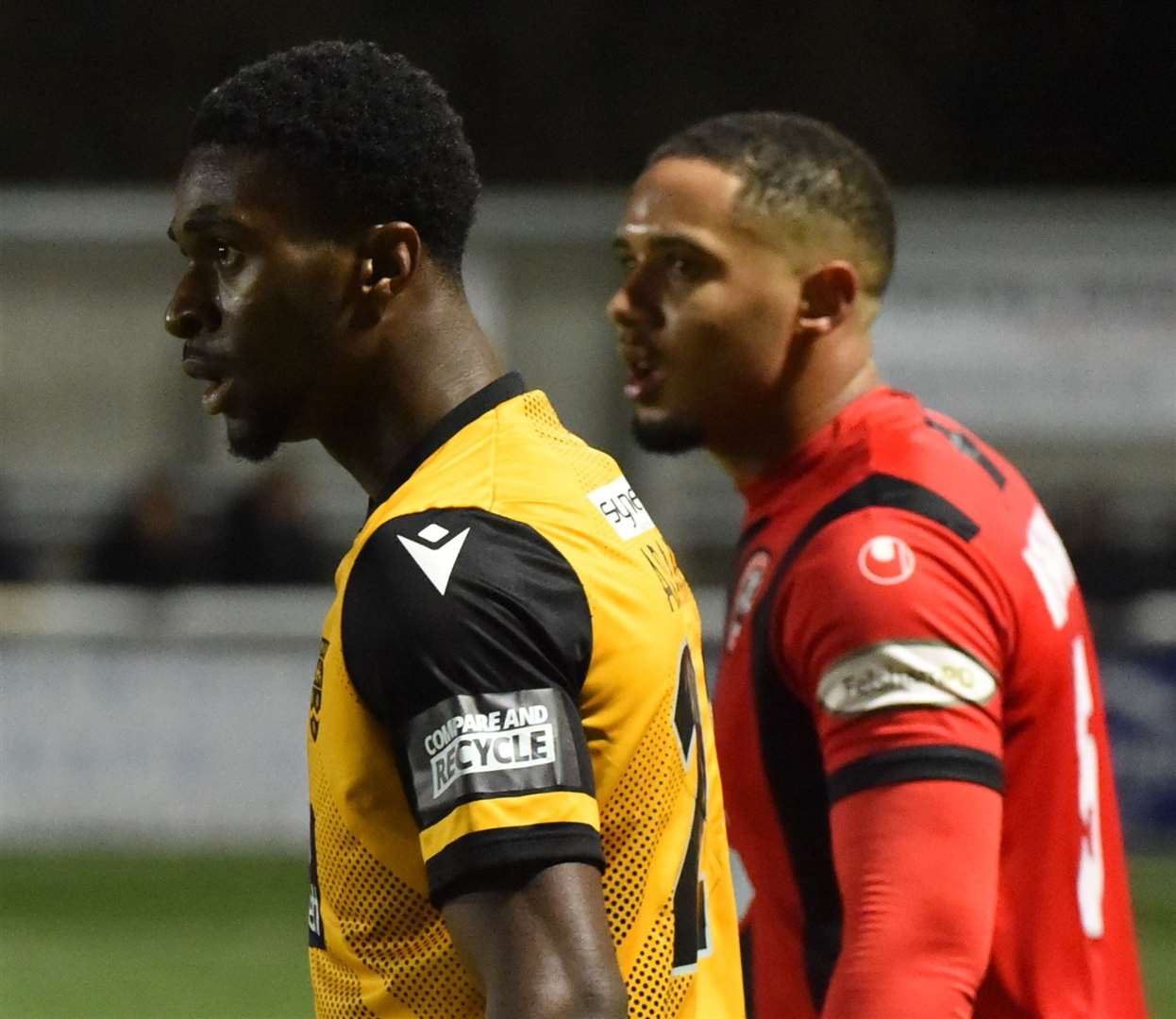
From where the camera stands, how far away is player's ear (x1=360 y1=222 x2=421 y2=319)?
2146mm

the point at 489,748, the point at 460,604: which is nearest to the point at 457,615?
the point at 460,604

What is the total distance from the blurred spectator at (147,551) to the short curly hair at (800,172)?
9.32 metres

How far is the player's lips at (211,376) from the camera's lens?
221 cm

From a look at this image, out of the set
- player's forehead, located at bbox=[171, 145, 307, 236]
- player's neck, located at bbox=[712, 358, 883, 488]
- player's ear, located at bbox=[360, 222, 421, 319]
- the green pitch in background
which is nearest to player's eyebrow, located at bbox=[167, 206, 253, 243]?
player's forehead, located at bbox=[171, 145, 307, 236]

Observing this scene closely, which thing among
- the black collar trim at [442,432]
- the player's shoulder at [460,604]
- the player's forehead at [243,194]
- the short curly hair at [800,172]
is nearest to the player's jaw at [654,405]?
the short curly hair at [800,172]

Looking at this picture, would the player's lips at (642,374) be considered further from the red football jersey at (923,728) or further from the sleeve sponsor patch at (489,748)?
the sleeve sponsor patch at (489,748)

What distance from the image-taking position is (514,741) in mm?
1882

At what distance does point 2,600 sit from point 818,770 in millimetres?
9117

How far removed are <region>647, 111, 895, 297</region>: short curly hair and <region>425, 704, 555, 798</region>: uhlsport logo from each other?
4.65 feet

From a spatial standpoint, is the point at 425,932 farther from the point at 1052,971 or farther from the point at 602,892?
the point at 1052,971

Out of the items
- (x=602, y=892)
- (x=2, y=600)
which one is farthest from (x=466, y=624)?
(x=2, y=600)

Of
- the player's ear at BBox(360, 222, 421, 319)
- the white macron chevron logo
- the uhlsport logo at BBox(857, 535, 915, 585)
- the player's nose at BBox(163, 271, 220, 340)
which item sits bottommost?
the uhlsport logo at BBox(857, 535, 915, 585)

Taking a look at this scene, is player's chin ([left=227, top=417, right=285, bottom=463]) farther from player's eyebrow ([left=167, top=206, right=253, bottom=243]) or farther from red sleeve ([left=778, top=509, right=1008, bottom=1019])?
red sleeve ([left=778, top=509, right=1008, bottom=1019])

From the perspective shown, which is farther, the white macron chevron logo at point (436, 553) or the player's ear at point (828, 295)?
the player's ear at point (828, 295)
